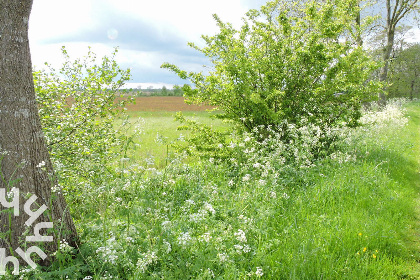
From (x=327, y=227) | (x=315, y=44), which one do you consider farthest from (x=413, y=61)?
(x=327, y=227)

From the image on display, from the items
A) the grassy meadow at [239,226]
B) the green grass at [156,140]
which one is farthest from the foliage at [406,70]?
the grassy meadow at [239,226]

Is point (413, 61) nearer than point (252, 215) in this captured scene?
No

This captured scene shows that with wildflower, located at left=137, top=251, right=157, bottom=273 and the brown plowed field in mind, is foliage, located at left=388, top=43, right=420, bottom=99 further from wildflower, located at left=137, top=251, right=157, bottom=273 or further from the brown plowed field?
wildflower, located at left=137, top=251, right=157, bottom=273

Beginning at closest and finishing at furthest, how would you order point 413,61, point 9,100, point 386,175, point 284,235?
1. point 9,100
2. point 284,235
3. point 386,175
4. point 413,61

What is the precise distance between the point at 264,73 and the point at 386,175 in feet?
12.3

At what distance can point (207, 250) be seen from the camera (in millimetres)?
3490

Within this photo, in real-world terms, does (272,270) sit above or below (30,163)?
below

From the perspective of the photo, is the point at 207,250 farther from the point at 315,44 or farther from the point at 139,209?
the point at 315,44

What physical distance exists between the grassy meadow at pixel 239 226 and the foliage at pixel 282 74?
1.81 meters

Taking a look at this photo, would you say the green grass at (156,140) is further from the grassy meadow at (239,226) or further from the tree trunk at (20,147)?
the tree trunk at (20,147)

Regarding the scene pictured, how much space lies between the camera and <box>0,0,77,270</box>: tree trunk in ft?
10.1

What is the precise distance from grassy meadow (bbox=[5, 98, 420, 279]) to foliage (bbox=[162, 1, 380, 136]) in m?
1.81

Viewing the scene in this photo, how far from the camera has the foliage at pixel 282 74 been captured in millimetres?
7844

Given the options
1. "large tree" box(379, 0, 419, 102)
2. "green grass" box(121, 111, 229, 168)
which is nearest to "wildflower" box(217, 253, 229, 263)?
"green grass" box(121, 111, 229, 168)
